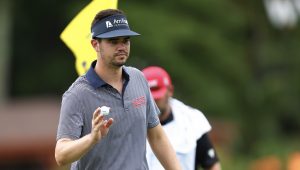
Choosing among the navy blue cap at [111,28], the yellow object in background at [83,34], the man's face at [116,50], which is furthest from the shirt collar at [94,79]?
the yellow object in background at [83,34]

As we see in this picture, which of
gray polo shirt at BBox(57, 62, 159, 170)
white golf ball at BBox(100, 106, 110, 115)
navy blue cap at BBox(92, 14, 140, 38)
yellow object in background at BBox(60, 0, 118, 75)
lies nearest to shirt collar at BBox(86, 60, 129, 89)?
gray polo shirt at BBox(57, 62, 159, 170)

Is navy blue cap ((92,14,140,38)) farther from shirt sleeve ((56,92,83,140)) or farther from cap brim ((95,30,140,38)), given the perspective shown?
shirt sleeve ((56,92,83,140))

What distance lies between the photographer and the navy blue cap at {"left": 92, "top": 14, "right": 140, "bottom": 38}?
7711mm

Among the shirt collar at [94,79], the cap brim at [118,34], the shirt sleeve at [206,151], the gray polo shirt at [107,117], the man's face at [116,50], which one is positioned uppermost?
the cap brim at [118,34]

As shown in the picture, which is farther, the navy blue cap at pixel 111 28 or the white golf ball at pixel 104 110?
the navy blue cap at pixel 111 28

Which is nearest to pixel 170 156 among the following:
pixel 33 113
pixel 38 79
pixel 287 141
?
pixel 33 113

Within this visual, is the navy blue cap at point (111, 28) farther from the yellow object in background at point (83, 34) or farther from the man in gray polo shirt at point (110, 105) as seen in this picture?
the yellow object in background at point (83, 34)

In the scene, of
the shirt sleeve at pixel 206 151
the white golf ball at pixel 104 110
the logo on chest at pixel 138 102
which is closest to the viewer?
the white golf ball at pixel 104 110

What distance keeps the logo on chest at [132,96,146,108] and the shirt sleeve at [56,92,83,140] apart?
0.40 metres

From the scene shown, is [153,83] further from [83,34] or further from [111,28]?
[111,28]

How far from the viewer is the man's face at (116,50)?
7719mm

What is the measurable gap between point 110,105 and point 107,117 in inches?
3.9

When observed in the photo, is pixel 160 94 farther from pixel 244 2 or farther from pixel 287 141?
pixel 244 2

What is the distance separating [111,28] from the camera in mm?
7766
